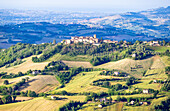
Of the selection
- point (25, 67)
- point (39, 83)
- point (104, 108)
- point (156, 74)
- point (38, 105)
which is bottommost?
point (39, 83)

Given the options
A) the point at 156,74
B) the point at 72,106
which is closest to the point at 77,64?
the point at 156,74

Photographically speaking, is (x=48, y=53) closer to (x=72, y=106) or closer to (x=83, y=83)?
(x=83, y=83)

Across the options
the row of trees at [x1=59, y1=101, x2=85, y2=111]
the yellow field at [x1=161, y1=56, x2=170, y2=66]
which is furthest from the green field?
the row of trees at [x1=59, y1=101, x2=85, y2=111]

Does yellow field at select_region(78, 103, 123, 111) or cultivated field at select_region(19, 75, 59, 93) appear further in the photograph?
cultivated field at select_region(19, 75, 59, 93)

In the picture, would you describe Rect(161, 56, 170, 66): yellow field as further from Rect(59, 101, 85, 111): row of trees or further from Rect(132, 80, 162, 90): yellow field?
Rect(59, 101, 85, 111): row of trees

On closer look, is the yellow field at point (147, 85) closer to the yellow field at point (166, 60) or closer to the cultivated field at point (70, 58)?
the yellow field at point (166, 60)

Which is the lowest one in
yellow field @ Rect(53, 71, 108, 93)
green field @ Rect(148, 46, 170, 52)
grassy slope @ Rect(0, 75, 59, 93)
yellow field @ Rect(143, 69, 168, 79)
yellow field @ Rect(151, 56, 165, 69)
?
grassy slope @ Rect(0, 75, 59, 93)

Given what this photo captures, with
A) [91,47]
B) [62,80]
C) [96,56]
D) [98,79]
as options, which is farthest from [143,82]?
[91,47]
